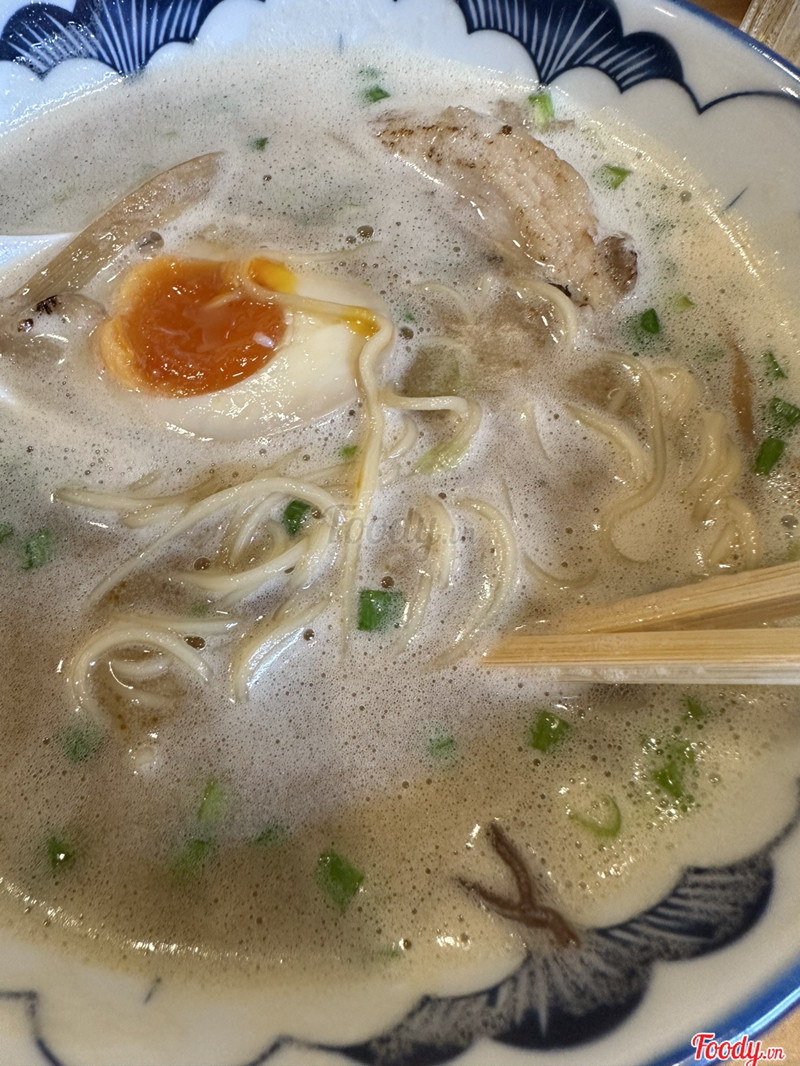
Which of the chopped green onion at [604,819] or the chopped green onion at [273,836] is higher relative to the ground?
the chopped green onion at [604,819]

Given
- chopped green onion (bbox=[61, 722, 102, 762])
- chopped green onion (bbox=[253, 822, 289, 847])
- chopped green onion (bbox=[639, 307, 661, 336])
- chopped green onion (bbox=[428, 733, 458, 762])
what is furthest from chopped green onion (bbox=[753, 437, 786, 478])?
chopped green onion (bbox=[61, 722, 102, 762])

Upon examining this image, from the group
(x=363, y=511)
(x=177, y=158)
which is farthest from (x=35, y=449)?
(x=177, y=158)

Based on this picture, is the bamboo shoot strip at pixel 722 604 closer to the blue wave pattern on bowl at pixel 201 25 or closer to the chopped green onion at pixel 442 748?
the chopped green onion at pixel 442 748

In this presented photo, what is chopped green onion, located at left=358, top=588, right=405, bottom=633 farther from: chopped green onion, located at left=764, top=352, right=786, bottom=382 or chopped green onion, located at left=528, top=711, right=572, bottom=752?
chopped green onion, located at left=764, top=352, right=786, bottom=382

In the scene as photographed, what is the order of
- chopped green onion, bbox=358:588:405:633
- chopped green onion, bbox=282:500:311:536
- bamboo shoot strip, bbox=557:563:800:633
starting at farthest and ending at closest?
chopped green onion, bbox=282:500:311:536, chopped green onion, bbox=358:588:405:633, bamboo shoot strip, bbox=557:563:800:633

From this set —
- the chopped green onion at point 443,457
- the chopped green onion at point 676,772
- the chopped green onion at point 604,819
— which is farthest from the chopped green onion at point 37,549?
the chopped green onion at point 676,772

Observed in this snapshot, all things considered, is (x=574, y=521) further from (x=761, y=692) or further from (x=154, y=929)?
(x=154, y=929)
